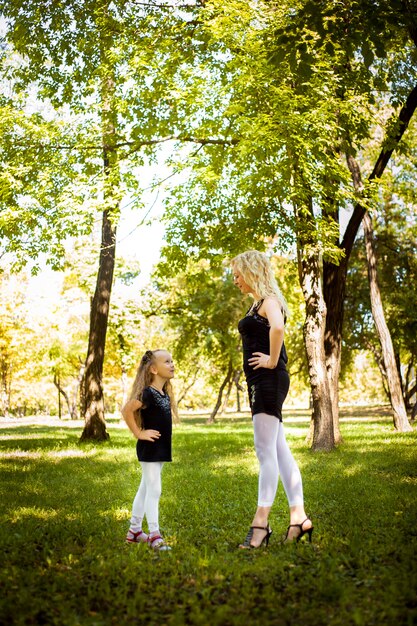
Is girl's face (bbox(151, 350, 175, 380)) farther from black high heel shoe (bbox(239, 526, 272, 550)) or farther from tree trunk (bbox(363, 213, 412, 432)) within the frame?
tree trunk (bbox(363, 213, 412, 432))

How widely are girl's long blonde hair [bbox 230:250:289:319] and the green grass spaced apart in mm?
2168

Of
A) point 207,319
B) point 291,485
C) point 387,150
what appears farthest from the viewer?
point 207,319

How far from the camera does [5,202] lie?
47.8 ft

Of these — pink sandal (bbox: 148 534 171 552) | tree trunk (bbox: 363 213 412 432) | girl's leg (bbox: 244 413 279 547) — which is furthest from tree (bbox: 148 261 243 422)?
pink sandal (bbox: 148 534 171 552)

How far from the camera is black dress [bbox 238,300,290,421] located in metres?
5.33

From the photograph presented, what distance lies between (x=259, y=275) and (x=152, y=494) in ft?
7.21

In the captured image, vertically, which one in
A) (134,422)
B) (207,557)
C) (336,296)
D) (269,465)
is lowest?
(207,557)

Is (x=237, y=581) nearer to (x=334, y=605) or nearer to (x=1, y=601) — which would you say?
(x=334, y=605)

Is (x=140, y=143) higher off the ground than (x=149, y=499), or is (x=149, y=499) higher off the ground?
(x=140, y=143)

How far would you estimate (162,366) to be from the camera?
5711 mm

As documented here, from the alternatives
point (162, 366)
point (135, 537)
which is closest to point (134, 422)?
point (162, 366)

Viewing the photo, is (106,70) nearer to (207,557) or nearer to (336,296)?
(336,296)

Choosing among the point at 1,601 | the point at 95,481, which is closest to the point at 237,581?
the point at 1,601

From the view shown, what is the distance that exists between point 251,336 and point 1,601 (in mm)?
2908
